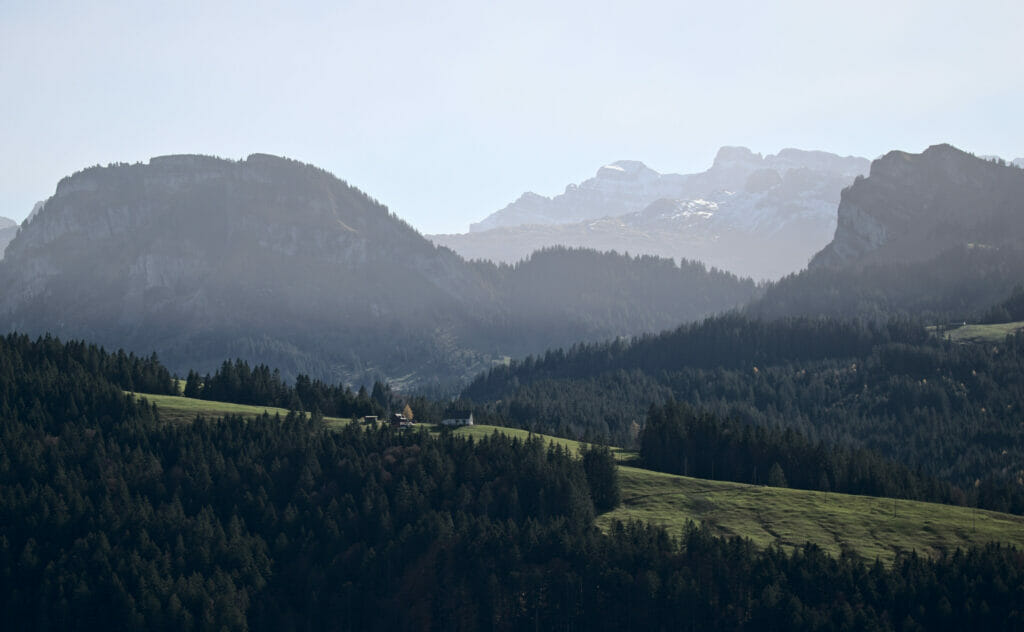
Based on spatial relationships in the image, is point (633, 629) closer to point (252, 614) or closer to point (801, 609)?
point (801, 609)

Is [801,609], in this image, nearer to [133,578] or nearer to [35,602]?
[133,578]

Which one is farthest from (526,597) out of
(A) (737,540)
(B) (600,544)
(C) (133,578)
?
(C) (133,578)

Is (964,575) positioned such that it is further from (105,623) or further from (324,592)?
(105,623)

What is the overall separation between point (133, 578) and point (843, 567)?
114m

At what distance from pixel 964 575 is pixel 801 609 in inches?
1027

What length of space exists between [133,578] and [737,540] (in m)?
98.8

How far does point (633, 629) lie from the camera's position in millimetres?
180625

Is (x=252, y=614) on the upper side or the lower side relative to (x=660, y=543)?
lower

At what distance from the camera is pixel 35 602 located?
194m

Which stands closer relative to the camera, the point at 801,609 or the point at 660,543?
the point at 801,609

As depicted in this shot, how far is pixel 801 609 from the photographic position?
17138cm

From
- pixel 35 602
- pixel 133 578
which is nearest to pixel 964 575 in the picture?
pixel 133 578

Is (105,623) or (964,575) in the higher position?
(964,575)

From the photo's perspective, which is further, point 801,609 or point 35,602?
point 35,602
